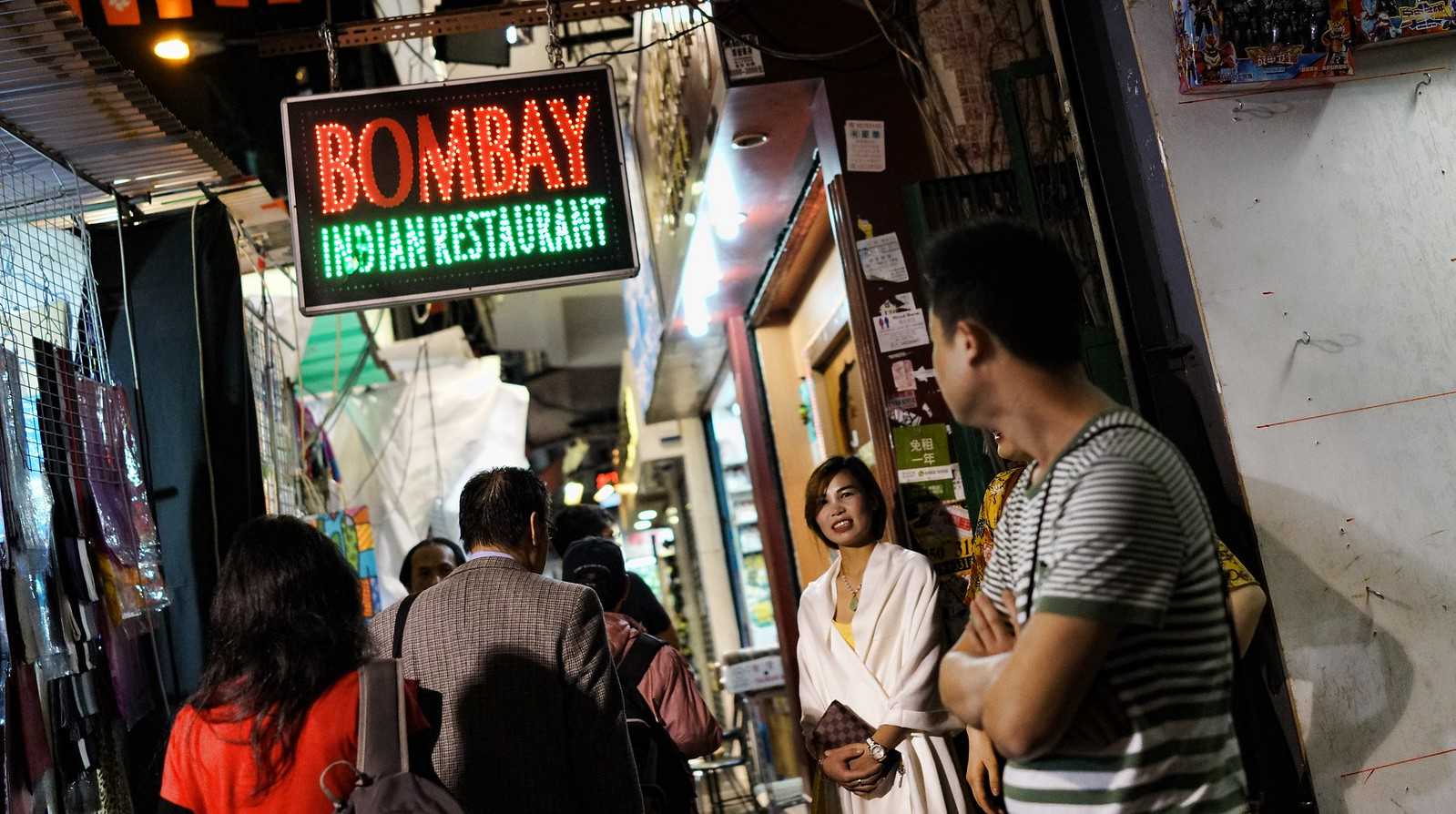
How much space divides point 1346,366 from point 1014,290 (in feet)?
5.90

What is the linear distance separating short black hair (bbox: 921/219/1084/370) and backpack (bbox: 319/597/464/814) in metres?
1.34

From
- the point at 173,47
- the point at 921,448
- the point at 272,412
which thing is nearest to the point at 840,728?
the point at 921,448

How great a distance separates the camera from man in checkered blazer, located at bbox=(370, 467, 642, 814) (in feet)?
9.93

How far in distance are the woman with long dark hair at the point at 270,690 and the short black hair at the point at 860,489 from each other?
6.42 ft

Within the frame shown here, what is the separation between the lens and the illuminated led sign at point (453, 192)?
4.11 m

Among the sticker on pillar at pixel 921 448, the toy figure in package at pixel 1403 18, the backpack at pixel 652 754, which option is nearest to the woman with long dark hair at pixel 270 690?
the backpack at pixel 652 754

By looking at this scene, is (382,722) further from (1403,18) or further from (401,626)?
(1403,18)

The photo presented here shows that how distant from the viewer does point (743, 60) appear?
4.59m

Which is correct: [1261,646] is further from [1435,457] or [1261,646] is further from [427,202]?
[427,202]

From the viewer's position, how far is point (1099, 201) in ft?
10.5

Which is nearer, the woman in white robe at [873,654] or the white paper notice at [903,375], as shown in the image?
the woman in white robe at [873,654]

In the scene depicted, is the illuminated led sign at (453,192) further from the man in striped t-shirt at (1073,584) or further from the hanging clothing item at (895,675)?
the man in striped t-shirt at (1073,584)

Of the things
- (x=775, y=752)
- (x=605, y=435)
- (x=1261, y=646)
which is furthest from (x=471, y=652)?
(x=605, y=435)

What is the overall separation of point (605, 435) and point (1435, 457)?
69.6ft
